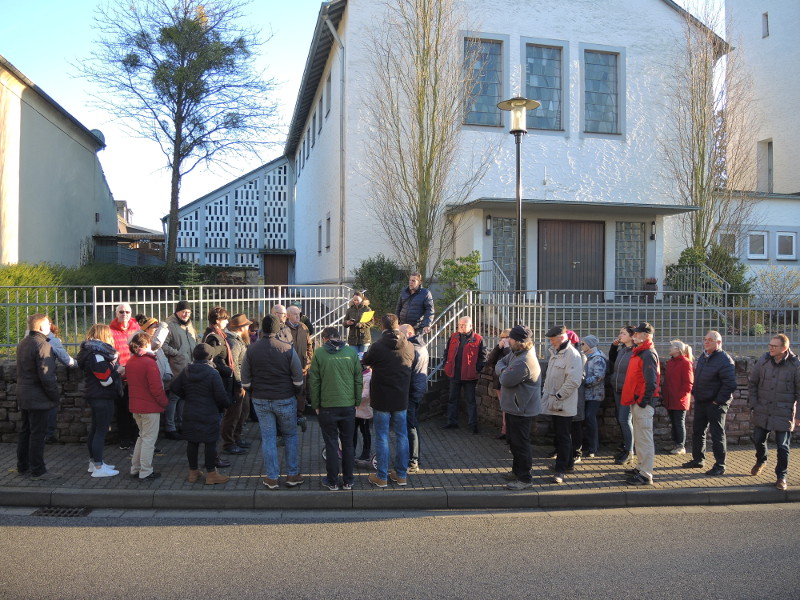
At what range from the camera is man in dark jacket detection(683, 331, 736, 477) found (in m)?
7.94

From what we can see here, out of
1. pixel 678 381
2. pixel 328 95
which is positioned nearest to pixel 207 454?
pixel 678 381

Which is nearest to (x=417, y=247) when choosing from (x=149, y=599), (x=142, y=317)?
(x=142, y=317)

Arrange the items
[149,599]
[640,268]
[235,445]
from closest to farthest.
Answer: [149,599], [235,445], [640,268]

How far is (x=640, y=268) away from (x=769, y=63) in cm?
1500

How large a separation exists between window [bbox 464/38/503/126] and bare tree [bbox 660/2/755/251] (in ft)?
17.0

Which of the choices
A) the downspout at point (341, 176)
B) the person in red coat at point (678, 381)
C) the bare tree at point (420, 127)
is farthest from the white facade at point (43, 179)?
the person in red coat at point (678, 381)

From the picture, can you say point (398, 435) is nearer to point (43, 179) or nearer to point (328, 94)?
point (328, 94)

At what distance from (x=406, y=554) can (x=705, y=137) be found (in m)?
17.3

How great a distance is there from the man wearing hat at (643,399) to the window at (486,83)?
38.3ft

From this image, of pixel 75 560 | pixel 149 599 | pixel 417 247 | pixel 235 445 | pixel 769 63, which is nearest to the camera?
pixel 149 599

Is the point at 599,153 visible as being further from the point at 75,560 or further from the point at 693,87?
the point at 75,560

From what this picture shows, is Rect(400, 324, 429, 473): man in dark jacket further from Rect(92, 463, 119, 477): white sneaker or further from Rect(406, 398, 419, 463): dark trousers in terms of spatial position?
Rect(92, 463, 119, 477): white sneaker

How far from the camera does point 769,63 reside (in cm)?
2709

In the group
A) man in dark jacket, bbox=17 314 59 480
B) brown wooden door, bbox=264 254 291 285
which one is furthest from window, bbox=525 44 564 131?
brown wooden door, bbox=264 254 291 285
